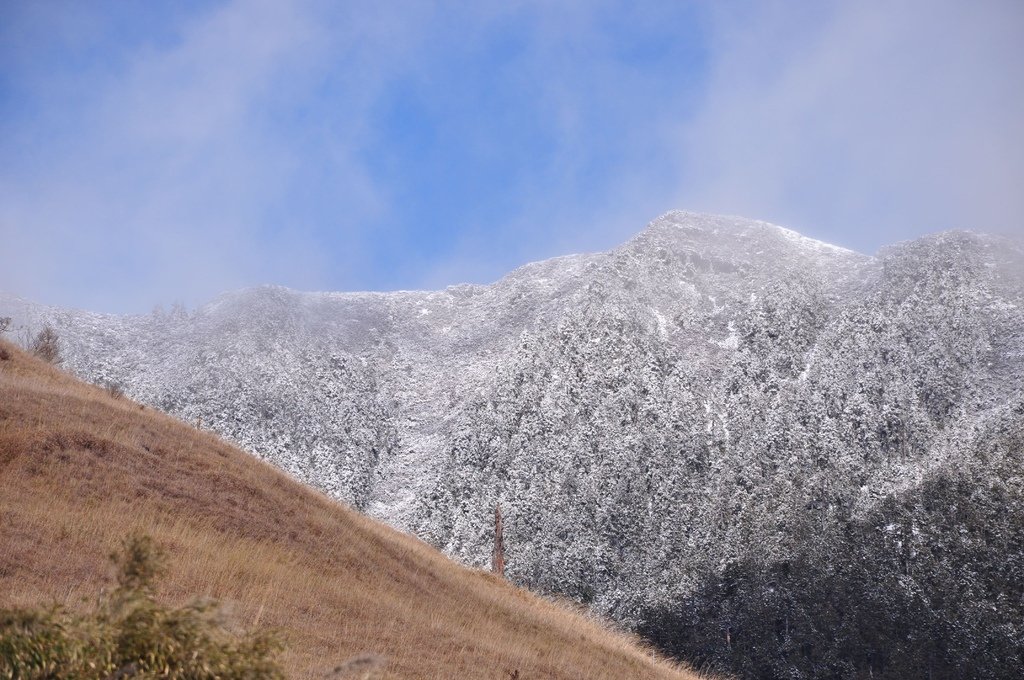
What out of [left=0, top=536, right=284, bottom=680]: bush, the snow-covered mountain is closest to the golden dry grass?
[left=0, top=536, right=284, bottom=680]: bush

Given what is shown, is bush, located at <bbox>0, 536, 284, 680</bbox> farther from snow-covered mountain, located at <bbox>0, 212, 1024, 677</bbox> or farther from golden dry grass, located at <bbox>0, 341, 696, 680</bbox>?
snow-covered mountain, located at <bbox>0, 212, 1024, 677</bbox>

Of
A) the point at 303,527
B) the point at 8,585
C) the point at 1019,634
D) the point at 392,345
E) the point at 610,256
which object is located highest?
the point at 610,256

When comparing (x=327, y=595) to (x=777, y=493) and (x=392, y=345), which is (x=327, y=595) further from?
(x=392, y=345)

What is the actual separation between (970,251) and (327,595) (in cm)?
9353

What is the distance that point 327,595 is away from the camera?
14.4m

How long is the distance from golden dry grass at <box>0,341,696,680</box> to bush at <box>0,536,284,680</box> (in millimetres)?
3116

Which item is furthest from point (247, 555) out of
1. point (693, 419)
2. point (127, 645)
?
point (693, 419)

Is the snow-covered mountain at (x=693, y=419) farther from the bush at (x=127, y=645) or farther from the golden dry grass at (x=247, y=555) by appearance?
the bush at (x=127, y=645)

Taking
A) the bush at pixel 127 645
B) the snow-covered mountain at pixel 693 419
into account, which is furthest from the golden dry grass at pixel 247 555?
the snow-covered mountain at pixel 693 419

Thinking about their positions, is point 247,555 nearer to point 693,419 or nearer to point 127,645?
point 127,645

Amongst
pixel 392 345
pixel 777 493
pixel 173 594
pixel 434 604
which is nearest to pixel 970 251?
pixel 777 493

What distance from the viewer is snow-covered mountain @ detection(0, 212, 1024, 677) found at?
55312mm

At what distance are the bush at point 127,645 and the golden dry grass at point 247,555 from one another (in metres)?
3.12

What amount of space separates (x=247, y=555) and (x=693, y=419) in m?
69.3
